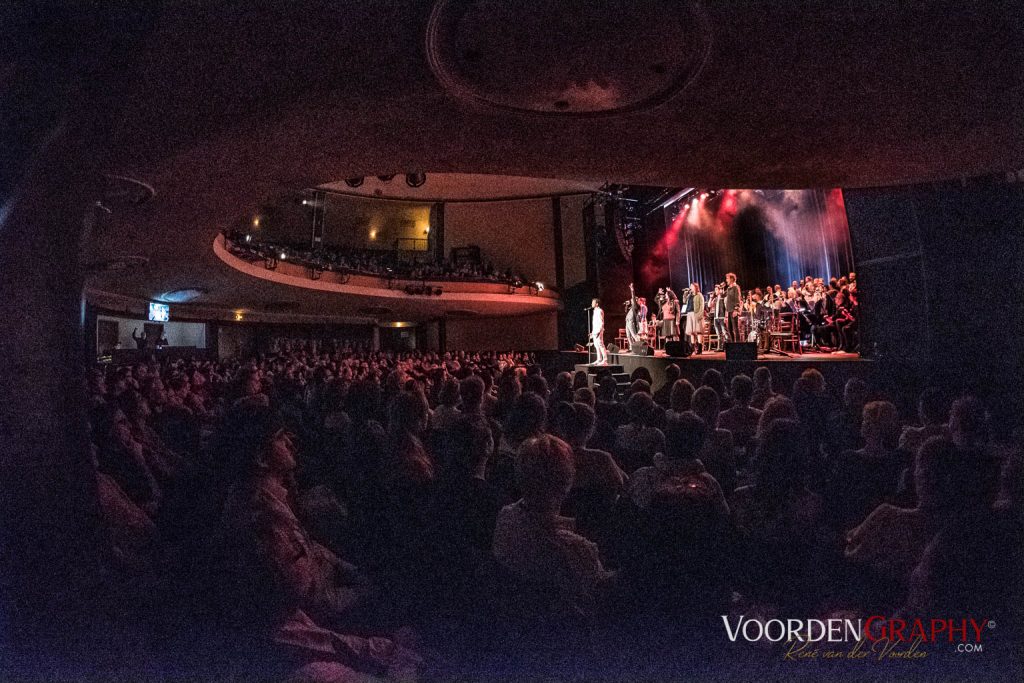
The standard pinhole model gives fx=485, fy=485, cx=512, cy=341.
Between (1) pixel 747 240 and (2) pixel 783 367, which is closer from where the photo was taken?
(2) pixel 783 367

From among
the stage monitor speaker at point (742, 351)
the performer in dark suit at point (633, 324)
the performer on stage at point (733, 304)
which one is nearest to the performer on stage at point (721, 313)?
the performer on stage at point (733, 304)

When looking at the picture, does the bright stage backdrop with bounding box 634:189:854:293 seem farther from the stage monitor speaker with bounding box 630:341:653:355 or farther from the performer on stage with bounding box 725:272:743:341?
the stage monitor speaker with bounding box 630:341:653:355

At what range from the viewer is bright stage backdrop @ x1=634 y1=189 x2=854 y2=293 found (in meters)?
10.8

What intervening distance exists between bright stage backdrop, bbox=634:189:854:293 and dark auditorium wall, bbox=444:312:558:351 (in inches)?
251

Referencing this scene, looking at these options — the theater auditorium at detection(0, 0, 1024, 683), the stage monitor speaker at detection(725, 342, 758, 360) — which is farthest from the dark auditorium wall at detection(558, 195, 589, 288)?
the theater auditorium at detection(0, 0, 1024, 683)

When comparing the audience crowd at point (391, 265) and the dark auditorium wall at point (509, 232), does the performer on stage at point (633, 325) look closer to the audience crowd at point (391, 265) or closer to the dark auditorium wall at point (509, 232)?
the audience crowd at point (391, 265)

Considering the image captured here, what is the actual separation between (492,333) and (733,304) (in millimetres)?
13070

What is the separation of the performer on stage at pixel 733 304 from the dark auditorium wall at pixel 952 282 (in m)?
2.81

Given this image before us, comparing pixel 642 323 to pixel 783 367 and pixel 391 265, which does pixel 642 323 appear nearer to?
pixel 783 367

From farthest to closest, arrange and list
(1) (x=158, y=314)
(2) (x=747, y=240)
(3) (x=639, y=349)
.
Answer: (2) (x=747, y=240) < (3) (x=639, y=349) < (1) (x=158, y=314)

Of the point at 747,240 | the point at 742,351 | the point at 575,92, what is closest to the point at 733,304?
the point at 742,351

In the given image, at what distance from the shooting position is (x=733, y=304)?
9.92 m

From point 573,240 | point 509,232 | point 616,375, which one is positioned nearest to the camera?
point 616,375

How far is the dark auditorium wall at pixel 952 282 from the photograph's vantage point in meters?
5.43
